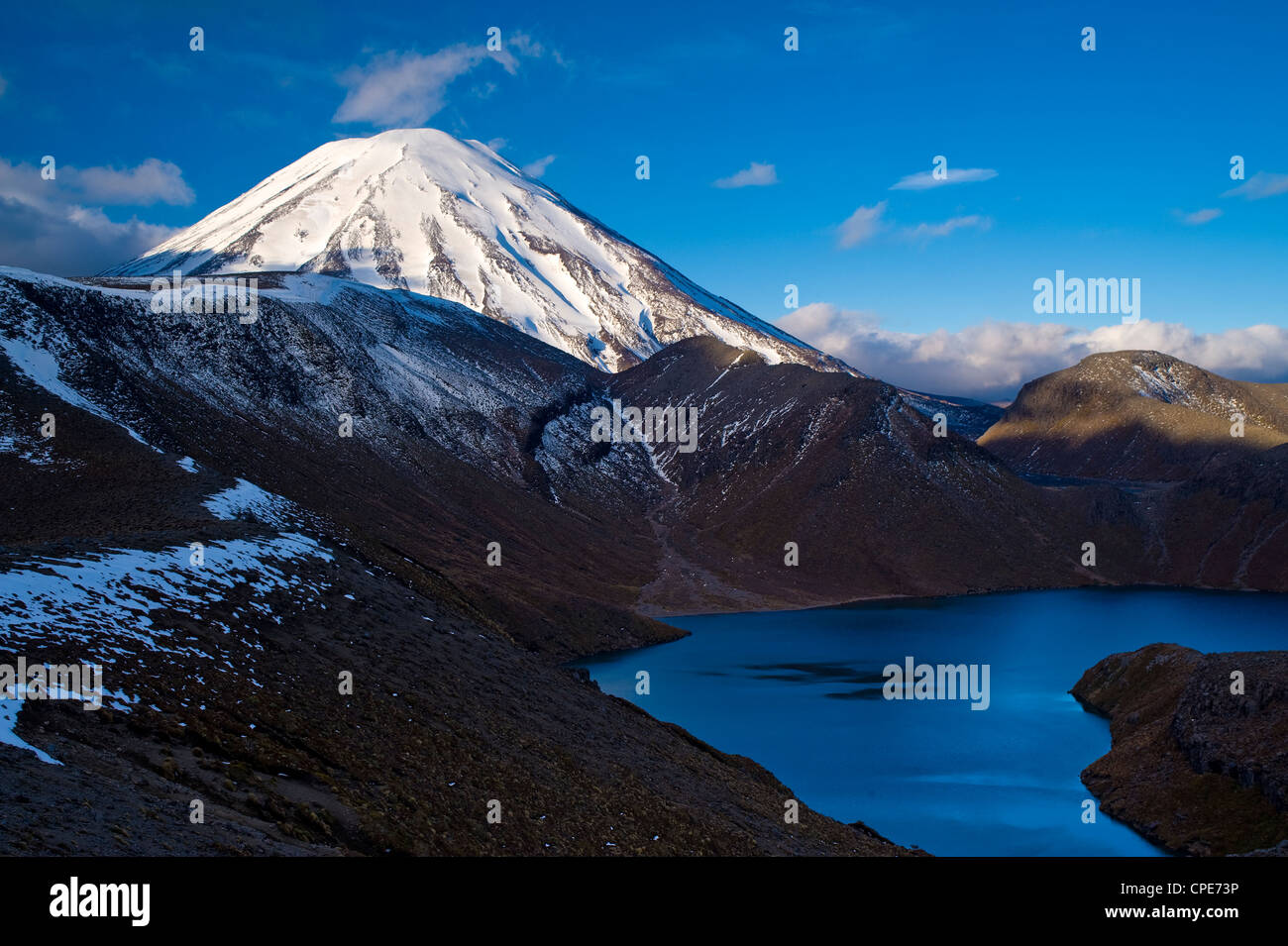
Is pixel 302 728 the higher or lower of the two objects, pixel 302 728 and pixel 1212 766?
the higher

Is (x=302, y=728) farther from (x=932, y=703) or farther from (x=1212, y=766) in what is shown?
(x=932, y=703)

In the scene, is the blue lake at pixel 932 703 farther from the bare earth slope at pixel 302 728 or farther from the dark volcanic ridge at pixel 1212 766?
the bare earth slope at pixel 302 728

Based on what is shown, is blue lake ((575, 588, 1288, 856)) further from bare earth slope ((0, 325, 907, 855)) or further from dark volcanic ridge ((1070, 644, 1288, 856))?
bare earth slope ((0, 325, 907, 855))

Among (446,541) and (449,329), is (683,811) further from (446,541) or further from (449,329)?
(449,329)

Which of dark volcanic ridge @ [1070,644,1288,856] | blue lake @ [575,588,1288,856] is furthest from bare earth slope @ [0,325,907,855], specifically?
dark volcanic ridge @ [1070,644,1288,856]

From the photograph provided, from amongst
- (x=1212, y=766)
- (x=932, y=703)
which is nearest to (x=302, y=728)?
(x=1212, y=766)
